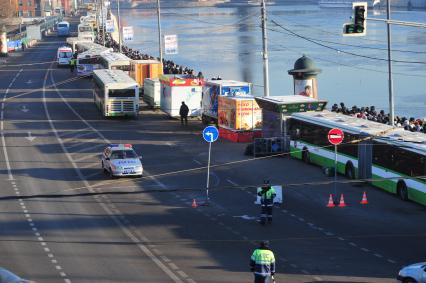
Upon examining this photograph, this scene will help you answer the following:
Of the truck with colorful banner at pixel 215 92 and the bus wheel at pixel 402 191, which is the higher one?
the truck with colorful banner at pixel 215 92

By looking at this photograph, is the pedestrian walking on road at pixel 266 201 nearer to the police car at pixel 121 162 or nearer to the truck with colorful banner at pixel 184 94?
the police car at pixel 121 162

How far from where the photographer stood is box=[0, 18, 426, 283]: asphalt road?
22844mm

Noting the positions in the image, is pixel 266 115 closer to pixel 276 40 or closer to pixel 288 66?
pixel 288 66

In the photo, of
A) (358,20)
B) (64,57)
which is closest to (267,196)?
(358,20)

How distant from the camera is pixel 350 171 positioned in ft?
116

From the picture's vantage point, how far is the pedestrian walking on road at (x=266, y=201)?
26906 mm

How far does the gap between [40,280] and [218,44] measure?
146611 millimetres

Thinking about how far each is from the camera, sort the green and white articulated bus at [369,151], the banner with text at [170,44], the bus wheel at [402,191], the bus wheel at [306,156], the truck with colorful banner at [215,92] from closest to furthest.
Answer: the green and white articulated bus at [369,151], the bus wheel at [402,191], the bus wheel at [306,156], the truck with colorful banner at [215,92], the banner with text at [170,44]

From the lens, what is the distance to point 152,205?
31406 mm

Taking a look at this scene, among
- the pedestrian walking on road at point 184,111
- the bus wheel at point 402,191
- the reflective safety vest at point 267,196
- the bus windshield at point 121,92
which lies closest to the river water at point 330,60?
the bus windshield at point 121,92

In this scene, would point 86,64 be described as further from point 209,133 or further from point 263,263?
point 263,263

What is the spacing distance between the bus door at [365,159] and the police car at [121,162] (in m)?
8.35

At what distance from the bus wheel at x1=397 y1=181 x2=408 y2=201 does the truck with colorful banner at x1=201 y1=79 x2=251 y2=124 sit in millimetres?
18172

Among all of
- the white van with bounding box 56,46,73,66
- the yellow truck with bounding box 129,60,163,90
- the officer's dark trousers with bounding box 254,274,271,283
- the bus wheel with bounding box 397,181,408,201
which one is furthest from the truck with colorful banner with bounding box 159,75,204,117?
the white van with bounding box 56,46,73,66
